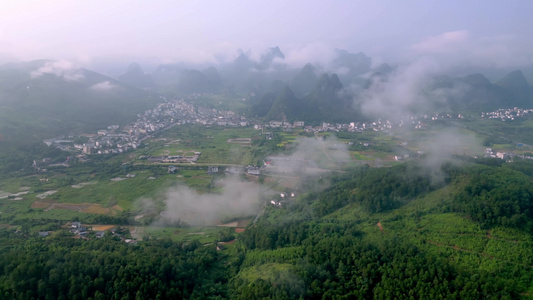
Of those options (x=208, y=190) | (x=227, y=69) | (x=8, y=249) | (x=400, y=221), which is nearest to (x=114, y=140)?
(x=208, y=190)

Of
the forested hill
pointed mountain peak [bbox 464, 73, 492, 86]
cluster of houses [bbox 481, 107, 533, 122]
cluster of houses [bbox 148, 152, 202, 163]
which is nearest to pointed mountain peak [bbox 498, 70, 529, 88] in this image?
pointed mountain peak [bbox 464, 73, 492, 86]

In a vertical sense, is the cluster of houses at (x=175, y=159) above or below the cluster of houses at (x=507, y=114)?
below

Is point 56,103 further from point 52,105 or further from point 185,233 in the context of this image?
point 185,233

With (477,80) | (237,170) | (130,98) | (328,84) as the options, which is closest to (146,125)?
(130,98)

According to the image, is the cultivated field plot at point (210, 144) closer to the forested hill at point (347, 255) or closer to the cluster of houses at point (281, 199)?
the cluster of houses at point (281, 199)

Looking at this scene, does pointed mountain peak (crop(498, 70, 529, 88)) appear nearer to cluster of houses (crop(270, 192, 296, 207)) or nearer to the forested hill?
the forested hill

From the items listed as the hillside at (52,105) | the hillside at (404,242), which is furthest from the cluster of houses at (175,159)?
the hillside at (404,242)

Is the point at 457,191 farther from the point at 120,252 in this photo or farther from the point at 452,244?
the point at 120,252
